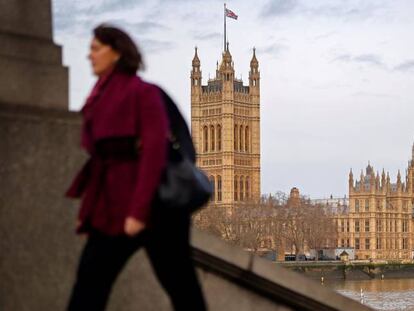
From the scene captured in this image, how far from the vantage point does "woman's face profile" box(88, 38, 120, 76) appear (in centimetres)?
354

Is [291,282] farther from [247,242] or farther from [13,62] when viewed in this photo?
[247,242]

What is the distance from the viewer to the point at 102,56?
3.55 meters

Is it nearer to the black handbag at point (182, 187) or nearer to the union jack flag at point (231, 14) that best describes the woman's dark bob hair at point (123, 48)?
the black handbag at point (182, 187)

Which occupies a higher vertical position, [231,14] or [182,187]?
[231,14]

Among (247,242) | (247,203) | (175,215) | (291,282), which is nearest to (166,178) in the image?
(175,215)

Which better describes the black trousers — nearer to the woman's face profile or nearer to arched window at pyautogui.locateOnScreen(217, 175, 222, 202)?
the woman's face profile

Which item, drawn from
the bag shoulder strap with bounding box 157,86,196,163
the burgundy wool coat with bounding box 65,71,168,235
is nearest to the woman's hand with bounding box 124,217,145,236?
the burgundy wool coat with bounding box 65,71,168,235

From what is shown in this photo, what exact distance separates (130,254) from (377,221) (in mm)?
Result: 102080

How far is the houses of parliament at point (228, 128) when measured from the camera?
100688mm

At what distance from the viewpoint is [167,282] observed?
3.46m

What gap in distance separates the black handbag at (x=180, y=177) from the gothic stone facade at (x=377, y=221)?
9958cm

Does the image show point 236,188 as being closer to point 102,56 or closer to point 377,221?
point 377,221

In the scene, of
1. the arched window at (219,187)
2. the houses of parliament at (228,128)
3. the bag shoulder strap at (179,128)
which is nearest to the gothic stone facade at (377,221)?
the houses of parliament at (228,128)

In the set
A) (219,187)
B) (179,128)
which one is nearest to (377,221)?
(219,187)
